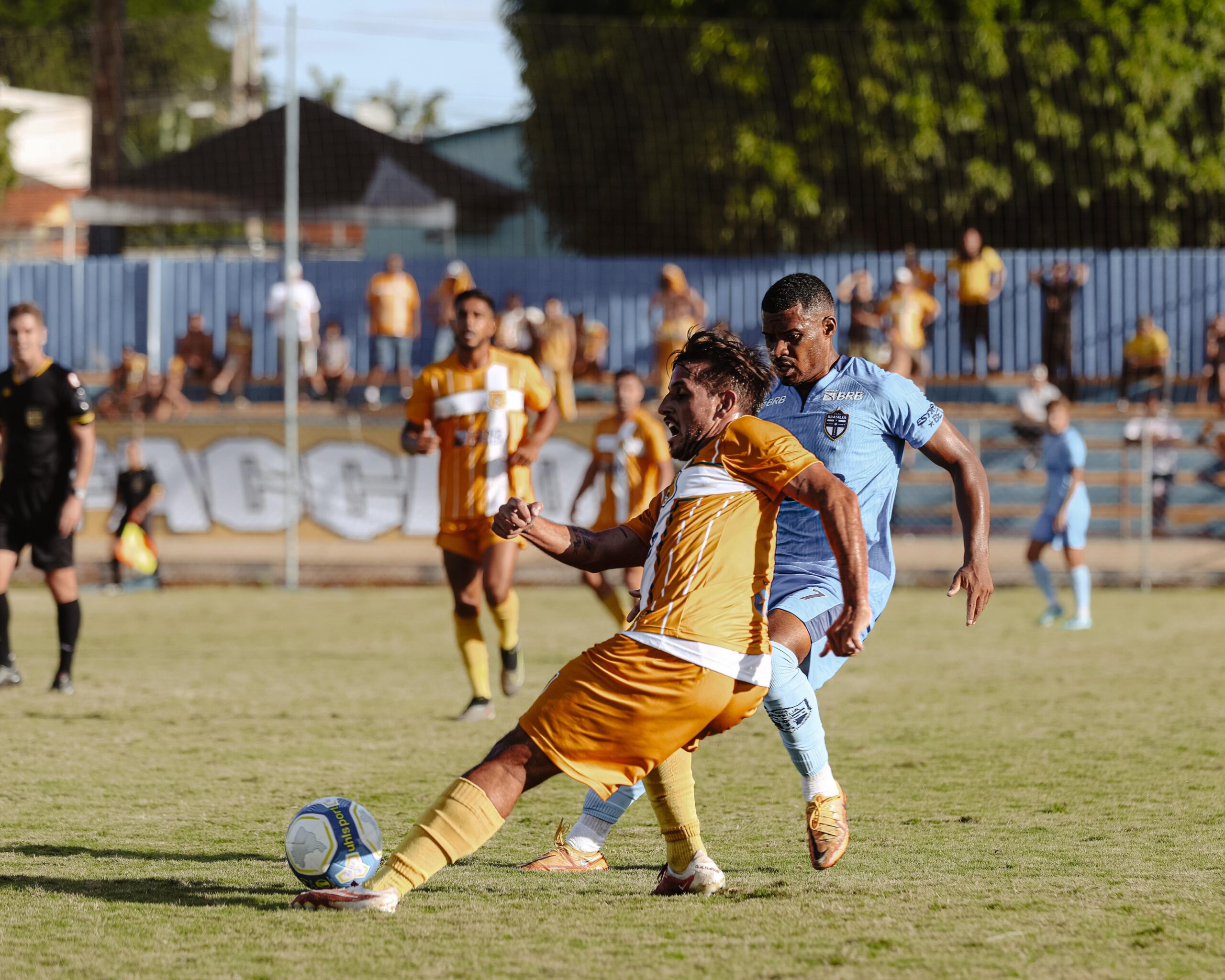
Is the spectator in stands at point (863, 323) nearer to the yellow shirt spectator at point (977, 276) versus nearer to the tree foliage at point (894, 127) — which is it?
the yellow shirt spectator at point (977, 276)

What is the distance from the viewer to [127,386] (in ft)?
73.5

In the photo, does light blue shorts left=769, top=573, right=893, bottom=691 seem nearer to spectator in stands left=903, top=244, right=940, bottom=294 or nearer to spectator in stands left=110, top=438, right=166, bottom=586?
spectator in stands left=110, top=438, right=166, bottom=586

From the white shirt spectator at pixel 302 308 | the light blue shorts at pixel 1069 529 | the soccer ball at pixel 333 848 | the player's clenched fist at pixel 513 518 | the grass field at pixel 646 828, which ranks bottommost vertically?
the grass field at pixel 646 828

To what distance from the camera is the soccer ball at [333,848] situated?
4.53 m

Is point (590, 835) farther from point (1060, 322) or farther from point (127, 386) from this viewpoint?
point (1060, 322)

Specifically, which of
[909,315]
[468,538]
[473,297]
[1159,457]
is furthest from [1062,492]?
[909,315]

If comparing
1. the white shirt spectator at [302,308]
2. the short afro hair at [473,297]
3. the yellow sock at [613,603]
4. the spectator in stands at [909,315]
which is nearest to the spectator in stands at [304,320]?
the white shirt spectator at [302,308]

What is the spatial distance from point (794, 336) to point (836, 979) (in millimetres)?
2231

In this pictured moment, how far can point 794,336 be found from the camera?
17.1ft

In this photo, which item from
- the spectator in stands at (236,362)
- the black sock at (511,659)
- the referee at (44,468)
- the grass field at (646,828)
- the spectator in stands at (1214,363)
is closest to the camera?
the grass field at (646,828)

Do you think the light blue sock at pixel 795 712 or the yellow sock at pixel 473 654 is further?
the yellow sock at pixel 473 654

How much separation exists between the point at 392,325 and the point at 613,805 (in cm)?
1844

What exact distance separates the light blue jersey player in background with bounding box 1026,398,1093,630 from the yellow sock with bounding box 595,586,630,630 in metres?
4.72

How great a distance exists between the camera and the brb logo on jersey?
17.0ft
